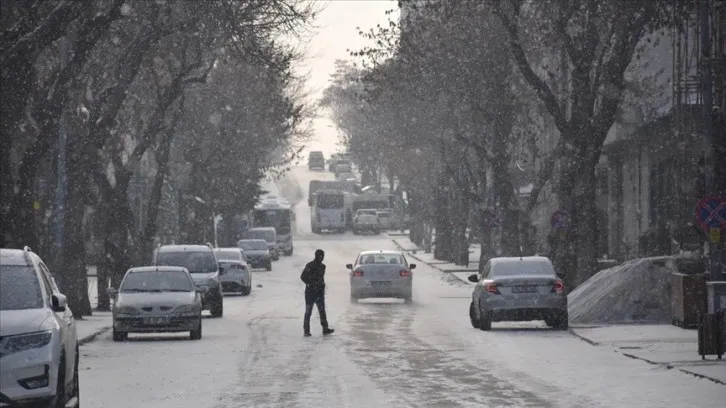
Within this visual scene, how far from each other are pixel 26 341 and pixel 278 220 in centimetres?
9493

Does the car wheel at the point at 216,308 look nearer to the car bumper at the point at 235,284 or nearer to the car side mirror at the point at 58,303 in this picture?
the car bumper at the point at 235,284

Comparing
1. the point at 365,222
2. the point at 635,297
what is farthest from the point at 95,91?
the point at 365,222

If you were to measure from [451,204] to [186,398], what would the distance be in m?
65.5

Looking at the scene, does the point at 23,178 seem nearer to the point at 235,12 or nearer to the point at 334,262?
the point at 235,12

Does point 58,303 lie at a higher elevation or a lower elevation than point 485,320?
higher

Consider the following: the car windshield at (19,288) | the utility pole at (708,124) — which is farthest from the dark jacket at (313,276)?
the car windshield at (19,288)

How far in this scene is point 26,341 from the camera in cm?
1467

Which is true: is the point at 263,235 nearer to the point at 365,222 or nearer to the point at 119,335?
the point at 365,222

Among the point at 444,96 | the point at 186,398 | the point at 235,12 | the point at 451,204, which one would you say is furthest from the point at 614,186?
the point at 186,398

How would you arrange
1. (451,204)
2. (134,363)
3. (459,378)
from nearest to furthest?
(459,378)
(134,363)
(451,204)

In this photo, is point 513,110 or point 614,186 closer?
point 513,110

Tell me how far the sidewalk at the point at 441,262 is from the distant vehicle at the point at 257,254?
8.00 meters

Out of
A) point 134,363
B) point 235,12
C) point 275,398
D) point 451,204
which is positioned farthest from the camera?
point 451,204

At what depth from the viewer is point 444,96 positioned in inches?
2591
